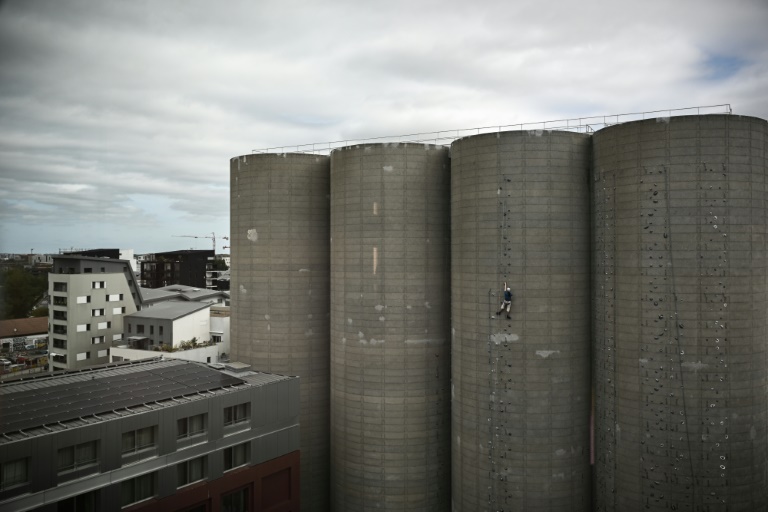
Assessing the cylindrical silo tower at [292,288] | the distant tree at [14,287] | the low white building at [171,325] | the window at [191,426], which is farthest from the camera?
the low white building at [171,325]

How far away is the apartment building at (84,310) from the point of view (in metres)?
65.9

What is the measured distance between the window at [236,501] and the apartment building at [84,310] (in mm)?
46885

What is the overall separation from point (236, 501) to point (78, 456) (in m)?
8.76

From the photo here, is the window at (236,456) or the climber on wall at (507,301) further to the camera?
the climber on wall at (507,301)

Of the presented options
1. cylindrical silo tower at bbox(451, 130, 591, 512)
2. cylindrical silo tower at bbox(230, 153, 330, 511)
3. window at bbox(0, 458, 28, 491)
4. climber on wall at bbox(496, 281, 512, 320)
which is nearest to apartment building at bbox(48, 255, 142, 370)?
cylindrical silo tower at bbox(230, 153, 330, 511)

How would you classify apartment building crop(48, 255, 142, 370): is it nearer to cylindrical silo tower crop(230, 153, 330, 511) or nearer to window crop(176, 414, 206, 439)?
cylindrical silo tower crop(230, 153, 330, 511)

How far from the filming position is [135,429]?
80.9 feet

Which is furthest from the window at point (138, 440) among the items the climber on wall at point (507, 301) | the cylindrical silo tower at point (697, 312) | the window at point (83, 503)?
the cylindrical silo tower at point (697, 312)

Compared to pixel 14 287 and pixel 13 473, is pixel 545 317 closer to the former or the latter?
pixel 13 473

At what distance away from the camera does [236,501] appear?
28.5 meters

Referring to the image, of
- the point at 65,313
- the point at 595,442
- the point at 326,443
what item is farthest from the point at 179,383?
the point at 65,313

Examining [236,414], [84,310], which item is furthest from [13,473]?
[84,310]

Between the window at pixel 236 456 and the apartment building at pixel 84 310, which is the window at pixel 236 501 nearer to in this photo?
the window at pixel 236 456

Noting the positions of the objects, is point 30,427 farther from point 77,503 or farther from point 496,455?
point 496,455
